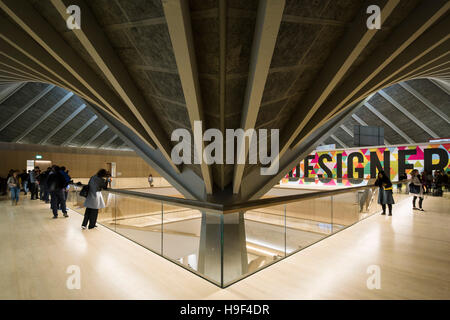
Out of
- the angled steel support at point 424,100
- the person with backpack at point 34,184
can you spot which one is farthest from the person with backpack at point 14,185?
the angled steel support at point 424,100

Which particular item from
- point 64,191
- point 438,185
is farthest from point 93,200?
point 438,185

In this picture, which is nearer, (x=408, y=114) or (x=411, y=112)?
(x=411, y=112)

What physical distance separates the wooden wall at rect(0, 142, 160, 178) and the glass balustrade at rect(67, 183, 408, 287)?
56.7 ft

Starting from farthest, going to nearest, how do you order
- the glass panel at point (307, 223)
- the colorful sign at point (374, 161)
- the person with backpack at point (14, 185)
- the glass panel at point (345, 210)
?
the colorful sign at point (374, 161) < the person with backpack at point (14, 185) < the glass panel at point (345, 210) < the glass panel at point (307, 223)

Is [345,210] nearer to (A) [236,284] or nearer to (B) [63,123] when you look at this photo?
(A) [236,284]

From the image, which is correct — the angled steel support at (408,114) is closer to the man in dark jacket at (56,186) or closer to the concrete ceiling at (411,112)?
the concrete ceiling at (411,112)

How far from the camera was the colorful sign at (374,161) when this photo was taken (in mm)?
14523

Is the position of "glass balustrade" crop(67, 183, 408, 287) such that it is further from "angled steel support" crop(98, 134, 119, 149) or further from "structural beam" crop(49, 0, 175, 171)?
"angled steel support" crop(98, 134, 119, 149)

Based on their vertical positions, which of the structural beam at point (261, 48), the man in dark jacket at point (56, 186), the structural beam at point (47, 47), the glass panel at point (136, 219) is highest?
the structural beam at point (47, 47)

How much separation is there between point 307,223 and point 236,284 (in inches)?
158

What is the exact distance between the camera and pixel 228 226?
110 inches

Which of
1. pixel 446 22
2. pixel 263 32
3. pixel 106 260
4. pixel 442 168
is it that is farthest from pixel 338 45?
pixel 442 168

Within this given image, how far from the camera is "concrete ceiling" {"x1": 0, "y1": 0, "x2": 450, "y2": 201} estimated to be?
293cm

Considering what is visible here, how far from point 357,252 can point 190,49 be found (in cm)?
395
